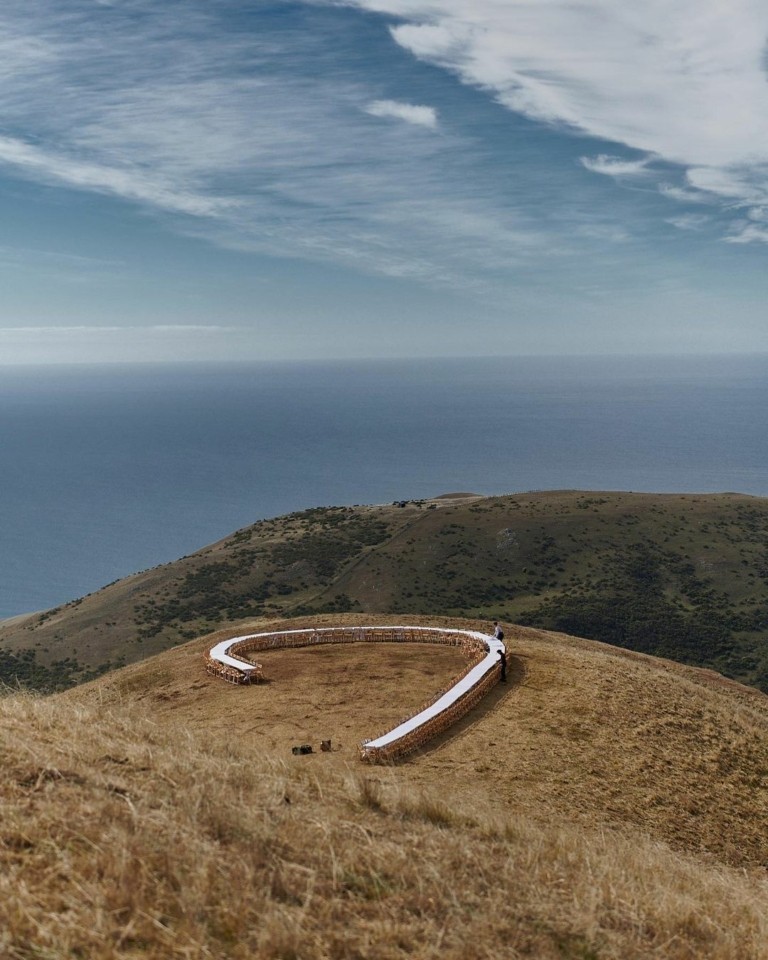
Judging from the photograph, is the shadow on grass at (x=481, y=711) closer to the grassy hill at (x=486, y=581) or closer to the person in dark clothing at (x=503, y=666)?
the person in dark clothing at (x=503, y=666)

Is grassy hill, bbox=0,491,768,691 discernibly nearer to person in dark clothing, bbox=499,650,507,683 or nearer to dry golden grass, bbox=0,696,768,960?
person in dark clothing, bbox=499,650,507,683

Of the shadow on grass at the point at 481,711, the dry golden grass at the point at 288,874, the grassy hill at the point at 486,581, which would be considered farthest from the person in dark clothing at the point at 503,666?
the grassy hill at the point at 486,581

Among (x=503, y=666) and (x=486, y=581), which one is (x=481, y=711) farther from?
(x=486, y=581)

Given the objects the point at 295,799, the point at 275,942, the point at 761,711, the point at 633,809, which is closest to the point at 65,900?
the point at 275,942

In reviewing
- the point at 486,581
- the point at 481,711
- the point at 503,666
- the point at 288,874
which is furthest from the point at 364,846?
the point at 486,581

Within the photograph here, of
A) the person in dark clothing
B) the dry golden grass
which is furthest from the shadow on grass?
the dry golden grass

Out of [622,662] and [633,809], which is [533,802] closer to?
[633,809]

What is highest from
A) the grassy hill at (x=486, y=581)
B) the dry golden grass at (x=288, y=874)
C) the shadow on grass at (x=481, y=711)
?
the dry golden grass at (x=288, y=874)
